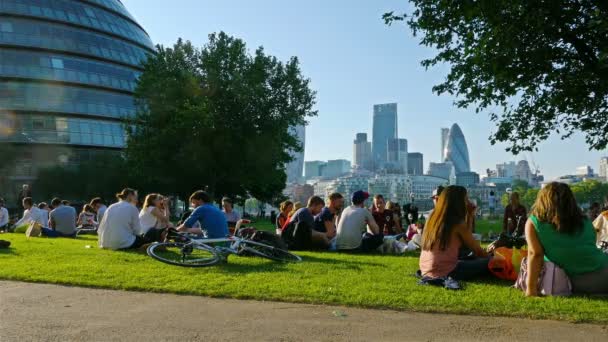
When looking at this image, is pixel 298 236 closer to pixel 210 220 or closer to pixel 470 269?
pixel 210 220

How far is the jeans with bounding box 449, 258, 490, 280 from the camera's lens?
794cm

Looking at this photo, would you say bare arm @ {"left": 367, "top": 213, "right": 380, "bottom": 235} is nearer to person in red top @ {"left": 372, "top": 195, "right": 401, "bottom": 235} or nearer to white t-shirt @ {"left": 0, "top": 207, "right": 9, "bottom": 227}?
person in red top @ {"left": 372, "top": 195, "right": 401, "bottom": 235}

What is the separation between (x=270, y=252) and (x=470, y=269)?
4.02 m

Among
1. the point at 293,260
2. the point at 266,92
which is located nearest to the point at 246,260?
the point at 293,260

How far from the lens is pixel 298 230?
1301 centimetres

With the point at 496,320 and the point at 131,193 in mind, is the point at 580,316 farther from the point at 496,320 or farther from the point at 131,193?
the point at 131,193

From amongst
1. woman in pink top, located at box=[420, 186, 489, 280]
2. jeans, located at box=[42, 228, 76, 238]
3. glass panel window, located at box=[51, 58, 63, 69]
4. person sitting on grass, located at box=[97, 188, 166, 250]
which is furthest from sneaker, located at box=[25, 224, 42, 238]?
glass panel window, located at box=[51, 58, 63, 69]

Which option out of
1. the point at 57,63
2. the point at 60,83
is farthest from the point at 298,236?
the point at 57,63

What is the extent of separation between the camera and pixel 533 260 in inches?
265

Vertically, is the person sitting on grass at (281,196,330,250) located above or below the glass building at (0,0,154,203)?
below

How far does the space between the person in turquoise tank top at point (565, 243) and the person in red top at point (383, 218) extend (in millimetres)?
9311

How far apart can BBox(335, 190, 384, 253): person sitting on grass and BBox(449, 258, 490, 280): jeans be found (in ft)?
14.0

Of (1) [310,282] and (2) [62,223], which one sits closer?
(1) [310,282]

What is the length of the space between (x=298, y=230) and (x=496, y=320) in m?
7.60
